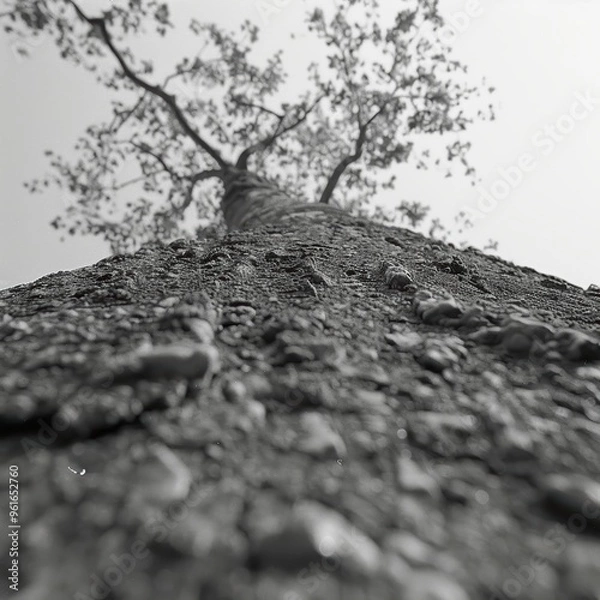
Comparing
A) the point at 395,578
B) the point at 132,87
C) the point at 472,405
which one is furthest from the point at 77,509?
the point at 132,87

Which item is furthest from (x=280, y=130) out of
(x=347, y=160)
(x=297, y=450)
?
(x=297, y=450)

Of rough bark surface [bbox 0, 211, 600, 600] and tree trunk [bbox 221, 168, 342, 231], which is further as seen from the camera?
tree trunk [bbox 221, 168, 342, 231]

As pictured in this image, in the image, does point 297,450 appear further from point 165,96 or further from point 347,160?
point 165,96

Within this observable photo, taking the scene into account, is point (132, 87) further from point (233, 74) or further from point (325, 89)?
point (325, 89)

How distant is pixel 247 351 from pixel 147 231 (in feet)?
26.0

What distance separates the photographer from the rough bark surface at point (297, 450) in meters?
0.59

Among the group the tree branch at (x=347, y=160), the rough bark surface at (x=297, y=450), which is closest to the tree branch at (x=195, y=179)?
the tree branch at (x=347, y=160)

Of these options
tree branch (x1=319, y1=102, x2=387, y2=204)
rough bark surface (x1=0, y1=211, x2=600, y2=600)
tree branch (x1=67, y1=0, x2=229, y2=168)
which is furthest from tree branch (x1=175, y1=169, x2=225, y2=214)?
rough bark surface (x1=0, y1=211, x2=600, y2=600)

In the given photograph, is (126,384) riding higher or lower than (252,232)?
lower

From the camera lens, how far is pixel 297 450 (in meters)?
0.80

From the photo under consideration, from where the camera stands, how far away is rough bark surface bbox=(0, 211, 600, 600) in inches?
23.2

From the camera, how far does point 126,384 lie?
0.89 metres

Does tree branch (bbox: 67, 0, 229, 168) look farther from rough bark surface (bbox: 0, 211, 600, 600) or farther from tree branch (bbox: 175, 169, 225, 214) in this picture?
rough bark surface (bbox: 0, 211, 600, 600)

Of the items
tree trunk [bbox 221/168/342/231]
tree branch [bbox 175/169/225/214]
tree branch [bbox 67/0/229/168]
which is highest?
tree branch [bbox 67/0/229/168]
